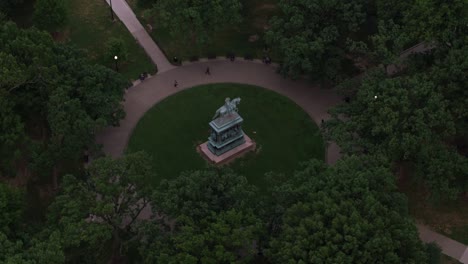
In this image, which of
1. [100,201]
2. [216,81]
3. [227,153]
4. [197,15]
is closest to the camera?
[100,201]

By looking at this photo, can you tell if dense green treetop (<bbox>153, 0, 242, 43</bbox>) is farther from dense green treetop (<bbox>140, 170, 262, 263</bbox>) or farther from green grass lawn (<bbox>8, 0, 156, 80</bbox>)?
dense green treetop (<bbox>140, 170, 262, 263</bbox>)

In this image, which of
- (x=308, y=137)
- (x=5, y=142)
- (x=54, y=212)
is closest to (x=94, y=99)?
(x=5, y=142)

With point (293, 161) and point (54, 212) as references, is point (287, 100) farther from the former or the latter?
point (54, 212)

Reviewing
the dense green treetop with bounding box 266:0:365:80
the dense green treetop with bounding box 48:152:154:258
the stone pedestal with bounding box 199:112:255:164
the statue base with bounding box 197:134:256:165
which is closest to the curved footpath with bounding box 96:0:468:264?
the dense green treetop with bounding box 266:0:365:80

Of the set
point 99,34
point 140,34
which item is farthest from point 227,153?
point 99,34

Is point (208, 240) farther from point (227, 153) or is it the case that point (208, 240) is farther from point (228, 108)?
point (227, 153)

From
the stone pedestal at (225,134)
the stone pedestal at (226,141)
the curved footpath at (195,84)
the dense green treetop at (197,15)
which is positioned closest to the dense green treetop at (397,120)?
the curved footpath at (195,84)

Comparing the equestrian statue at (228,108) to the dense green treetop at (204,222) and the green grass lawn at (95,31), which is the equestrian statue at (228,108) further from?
the green grass lawn at (95,31)
